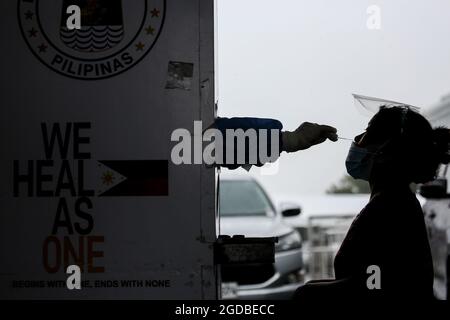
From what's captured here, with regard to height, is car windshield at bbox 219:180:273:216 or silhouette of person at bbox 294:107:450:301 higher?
silhouette of person at bbox 294:107:450:301

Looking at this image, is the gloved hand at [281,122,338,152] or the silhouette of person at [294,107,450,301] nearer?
the silhouette of person at [294,107,450,301]

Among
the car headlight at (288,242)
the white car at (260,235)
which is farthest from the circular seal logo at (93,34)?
the car headlight at (288,242)

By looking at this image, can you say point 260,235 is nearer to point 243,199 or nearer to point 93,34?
point 243,199

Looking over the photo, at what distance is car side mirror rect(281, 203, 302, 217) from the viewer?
23.3ft

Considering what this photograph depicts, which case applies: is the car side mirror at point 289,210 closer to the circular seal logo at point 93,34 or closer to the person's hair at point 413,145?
the person's hair at point 413,145

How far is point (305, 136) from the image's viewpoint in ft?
8.46

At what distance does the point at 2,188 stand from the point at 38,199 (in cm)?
14

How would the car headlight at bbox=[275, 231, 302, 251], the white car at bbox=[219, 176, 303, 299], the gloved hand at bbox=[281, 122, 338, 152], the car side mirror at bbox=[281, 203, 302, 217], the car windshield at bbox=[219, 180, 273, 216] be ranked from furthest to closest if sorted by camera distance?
the car windshield at bbox=[219, 180, 273, 216] → the car side mirror at bbox=[281, 203, 302, 217] → the car headlight at bbox=[275, 231, 302, 251] → the white car at bbox=[219, 176, 303, 299] → the gloved hand at bbox=[281, 122, 338, 152]

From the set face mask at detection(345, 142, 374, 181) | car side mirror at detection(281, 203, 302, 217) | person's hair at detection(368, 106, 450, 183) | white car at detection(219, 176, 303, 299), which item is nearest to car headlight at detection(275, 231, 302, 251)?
white car at detection(219, 176, 303, 299)

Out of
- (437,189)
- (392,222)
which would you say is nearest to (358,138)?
(392,222)

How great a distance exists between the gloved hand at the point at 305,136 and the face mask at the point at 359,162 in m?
0.15

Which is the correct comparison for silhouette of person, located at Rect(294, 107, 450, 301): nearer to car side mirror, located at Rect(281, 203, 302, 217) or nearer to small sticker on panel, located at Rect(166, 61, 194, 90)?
small sticker on panel, located at Rect(166, 61, 194, 90)

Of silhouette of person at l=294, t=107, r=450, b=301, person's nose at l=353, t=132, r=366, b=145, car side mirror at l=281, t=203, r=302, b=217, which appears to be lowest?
car side mirror at l=281, t=203, r=302, b=217
